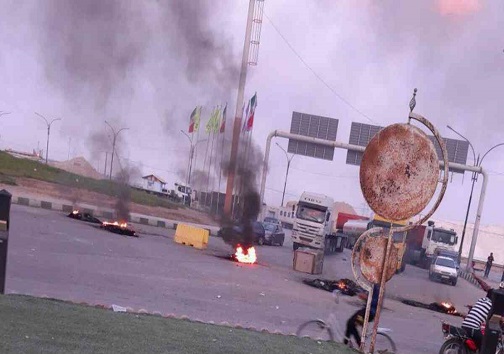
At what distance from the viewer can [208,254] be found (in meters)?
23.6

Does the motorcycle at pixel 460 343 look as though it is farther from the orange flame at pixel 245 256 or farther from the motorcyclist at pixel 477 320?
the orange flame at pixel 245 256

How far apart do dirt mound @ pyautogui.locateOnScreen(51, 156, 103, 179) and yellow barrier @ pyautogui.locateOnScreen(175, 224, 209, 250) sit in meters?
10.9

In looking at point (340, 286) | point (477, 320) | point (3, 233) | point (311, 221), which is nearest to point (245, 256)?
point (340, 286)

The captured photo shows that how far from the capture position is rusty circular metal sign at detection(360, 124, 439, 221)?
22.5ft

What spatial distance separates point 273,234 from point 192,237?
1242cm

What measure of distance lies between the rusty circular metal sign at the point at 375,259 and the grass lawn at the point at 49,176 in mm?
28012

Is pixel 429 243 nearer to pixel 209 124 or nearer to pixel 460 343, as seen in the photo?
pixel 209 124

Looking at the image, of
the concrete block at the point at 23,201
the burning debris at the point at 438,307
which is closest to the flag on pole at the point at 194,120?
the concrete block at the point at 23,201

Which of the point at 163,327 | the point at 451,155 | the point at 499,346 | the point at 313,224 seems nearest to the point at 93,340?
the point at 163,327

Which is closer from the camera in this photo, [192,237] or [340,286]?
[340,286]

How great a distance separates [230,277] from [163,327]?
10872 mm

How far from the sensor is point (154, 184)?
203ft

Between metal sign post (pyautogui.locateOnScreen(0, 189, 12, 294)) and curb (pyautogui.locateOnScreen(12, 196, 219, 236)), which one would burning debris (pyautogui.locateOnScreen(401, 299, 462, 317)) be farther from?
metal sign post (pyautogui.locateOnScreen(0, 189, 12, 294))

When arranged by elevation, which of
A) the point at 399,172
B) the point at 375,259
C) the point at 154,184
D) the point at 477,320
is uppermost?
the point at 399,172
